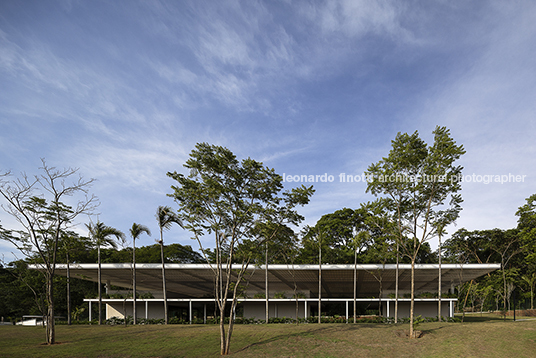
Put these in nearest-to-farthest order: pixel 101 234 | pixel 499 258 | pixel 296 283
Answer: pixel 101 234 < pixel 296 283 < pixel 499 258

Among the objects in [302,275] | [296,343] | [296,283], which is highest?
[302,275]

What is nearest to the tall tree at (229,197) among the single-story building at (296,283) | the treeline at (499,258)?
the single-story building at (296,283)

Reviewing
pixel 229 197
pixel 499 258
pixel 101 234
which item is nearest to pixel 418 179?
pixel 229 197

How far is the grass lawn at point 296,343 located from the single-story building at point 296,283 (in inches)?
275

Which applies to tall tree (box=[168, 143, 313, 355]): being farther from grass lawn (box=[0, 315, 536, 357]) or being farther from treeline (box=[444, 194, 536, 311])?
treeline (box=[444, 194, 536, 311])

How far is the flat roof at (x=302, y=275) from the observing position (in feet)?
104

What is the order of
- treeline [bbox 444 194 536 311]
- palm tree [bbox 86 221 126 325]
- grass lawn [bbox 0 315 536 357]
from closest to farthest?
grass lawn [bbox 0 315 536 357] → palm tree [bbox 86 221 126 325] → treeline [bbox 444 194 536 311]

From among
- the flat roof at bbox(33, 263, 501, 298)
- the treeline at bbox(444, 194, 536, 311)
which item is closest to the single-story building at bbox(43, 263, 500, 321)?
the flat roof at bbox(33, 263, 501, 298)

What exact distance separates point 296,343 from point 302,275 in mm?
15492

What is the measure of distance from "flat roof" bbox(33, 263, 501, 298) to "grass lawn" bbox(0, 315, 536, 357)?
593 centimetres

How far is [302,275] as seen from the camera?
3506 centimetres

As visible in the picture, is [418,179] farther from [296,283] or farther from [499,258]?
[499,258]

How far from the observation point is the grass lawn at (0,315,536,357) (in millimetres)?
17500

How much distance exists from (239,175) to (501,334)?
17794mm
